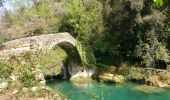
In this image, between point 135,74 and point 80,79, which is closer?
point 135,74

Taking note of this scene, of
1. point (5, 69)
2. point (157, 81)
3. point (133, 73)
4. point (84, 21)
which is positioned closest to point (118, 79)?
point (133, 73)

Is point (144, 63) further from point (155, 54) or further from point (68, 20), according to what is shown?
point (68, 20)

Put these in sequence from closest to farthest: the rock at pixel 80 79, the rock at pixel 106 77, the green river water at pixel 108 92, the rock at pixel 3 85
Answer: the rock at pixel 3 85 < the green river water at pixel 108 92 < the rock at pixel 106 77 < the rock at pixel 80 79

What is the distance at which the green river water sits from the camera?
19.1 metres

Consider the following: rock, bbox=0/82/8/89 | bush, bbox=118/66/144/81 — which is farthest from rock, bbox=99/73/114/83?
rock, bbox=0/82/8/89

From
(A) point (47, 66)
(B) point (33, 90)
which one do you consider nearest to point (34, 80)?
(B) point (33, 90)

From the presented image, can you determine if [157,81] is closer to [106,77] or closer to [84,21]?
[106,77]

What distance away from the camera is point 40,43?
17484 millimetres

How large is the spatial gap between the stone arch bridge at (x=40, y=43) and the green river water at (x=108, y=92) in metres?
2.44

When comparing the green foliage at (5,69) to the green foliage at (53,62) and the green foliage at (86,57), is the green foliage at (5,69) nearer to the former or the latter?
the green foliage at (53,62)

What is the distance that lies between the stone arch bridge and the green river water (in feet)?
8.01

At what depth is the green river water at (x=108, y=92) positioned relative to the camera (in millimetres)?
19094

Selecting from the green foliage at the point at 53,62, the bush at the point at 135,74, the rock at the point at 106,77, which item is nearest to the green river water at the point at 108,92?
the rock at the point at 106,77

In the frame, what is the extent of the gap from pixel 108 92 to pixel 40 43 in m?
5.56
